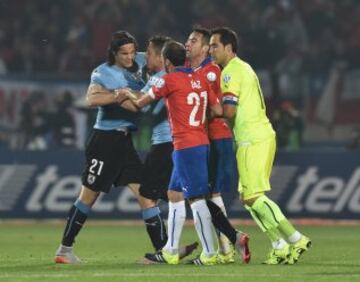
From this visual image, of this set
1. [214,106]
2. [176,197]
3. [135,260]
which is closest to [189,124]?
[214,106]

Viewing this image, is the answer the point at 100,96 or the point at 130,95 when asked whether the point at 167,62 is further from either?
Answer: the point at 100,96

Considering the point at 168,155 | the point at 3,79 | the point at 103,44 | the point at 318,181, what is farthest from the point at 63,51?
the point at 168,155

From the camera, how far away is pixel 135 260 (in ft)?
39.3

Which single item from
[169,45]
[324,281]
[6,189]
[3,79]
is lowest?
[6,189]

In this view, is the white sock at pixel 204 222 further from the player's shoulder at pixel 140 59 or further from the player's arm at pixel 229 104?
the player's shoulder at pixel 140 59

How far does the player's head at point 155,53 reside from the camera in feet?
38.0

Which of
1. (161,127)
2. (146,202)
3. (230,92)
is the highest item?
(230,92)

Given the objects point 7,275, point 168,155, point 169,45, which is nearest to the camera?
point 7,275

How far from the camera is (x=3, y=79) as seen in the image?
20656mm

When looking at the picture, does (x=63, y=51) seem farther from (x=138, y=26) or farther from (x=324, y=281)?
(x=324, y=281)

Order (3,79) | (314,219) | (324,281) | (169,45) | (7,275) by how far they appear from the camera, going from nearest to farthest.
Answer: (324,281), (7,275), (169,45), (314,219), (3,79)

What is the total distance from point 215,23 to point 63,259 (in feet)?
42.0

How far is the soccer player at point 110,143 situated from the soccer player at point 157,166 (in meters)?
0.10

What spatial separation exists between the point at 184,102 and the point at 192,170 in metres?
0.61
